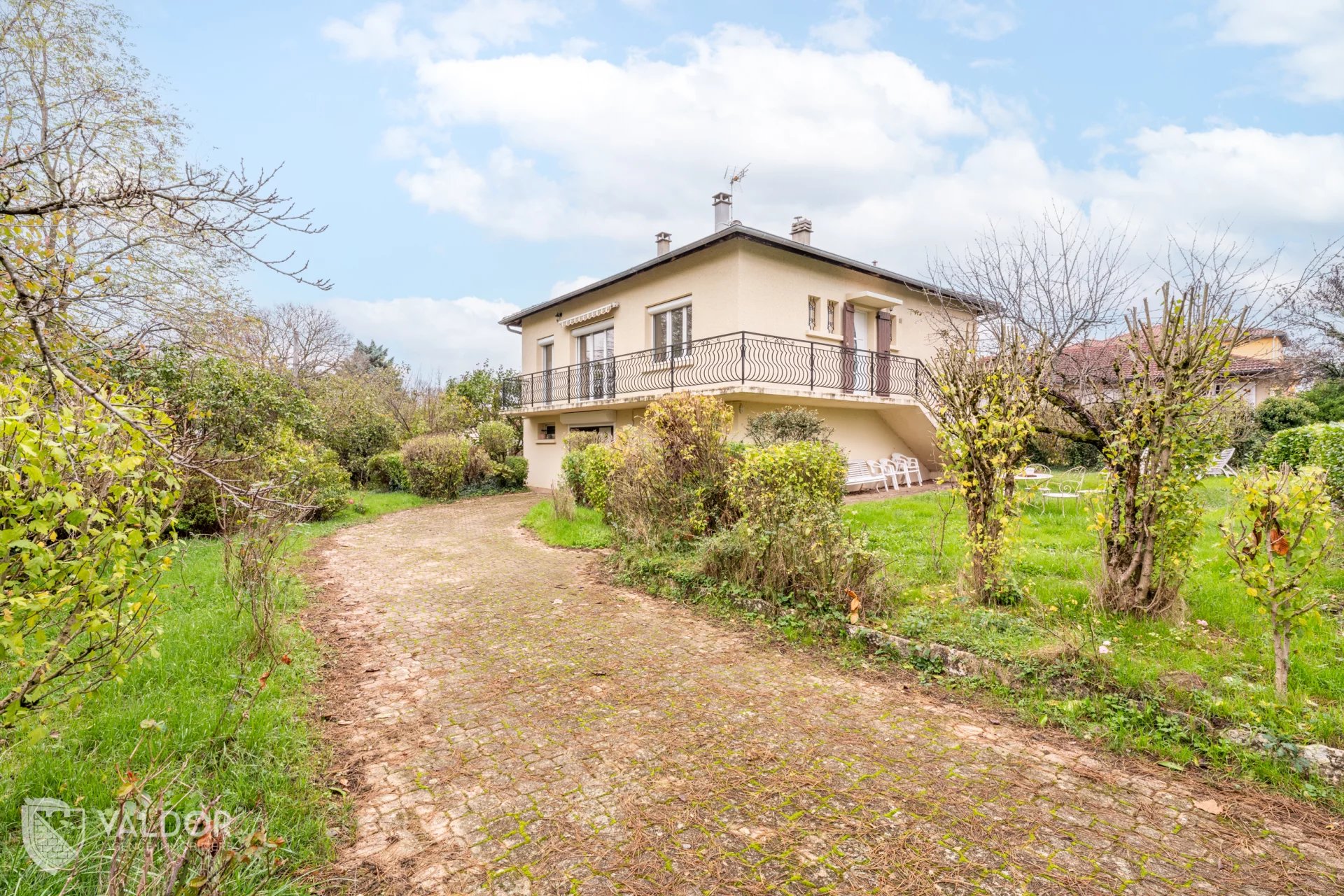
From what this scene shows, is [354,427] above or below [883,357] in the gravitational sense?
below

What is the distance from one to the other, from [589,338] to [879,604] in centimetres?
1536

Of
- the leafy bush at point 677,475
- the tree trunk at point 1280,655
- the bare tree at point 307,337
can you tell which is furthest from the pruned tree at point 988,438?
the bare tree at point 307,337

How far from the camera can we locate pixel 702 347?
14.6 meters

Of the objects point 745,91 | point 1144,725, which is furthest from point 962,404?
point 745,91

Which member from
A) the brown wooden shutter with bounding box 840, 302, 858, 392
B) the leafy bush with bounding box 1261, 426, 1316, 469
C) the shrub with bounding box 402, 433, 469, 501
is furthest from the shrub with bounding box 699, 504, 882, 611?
the shrub with bounding box 402, 433, 469, 501

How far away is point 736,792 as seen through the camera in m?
2.97

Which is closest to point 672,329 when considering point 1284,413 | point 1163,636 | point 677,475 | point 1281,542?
point 677,475

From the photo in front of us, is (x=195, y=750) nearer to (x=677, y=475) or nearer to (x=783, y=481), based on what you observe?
(x=783, y=481)

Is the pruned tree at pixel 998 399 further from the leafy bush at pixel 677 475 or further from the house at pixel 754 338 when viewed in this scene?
the leafy bush at pixel 677 475

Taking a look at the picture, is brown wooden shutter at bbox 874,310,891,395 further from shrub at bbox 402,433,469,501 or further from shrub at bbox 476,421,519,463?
shrub at bbox 402,433,469,501

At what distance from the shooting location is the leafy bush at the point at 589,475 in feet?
35.7

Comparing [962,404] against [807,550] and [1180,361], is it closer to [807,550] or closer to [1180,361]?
[1180,361]

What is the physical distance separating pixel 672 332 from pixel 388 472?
10.2 m

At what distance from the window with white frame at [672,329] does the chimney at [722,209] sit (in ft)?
8.97
